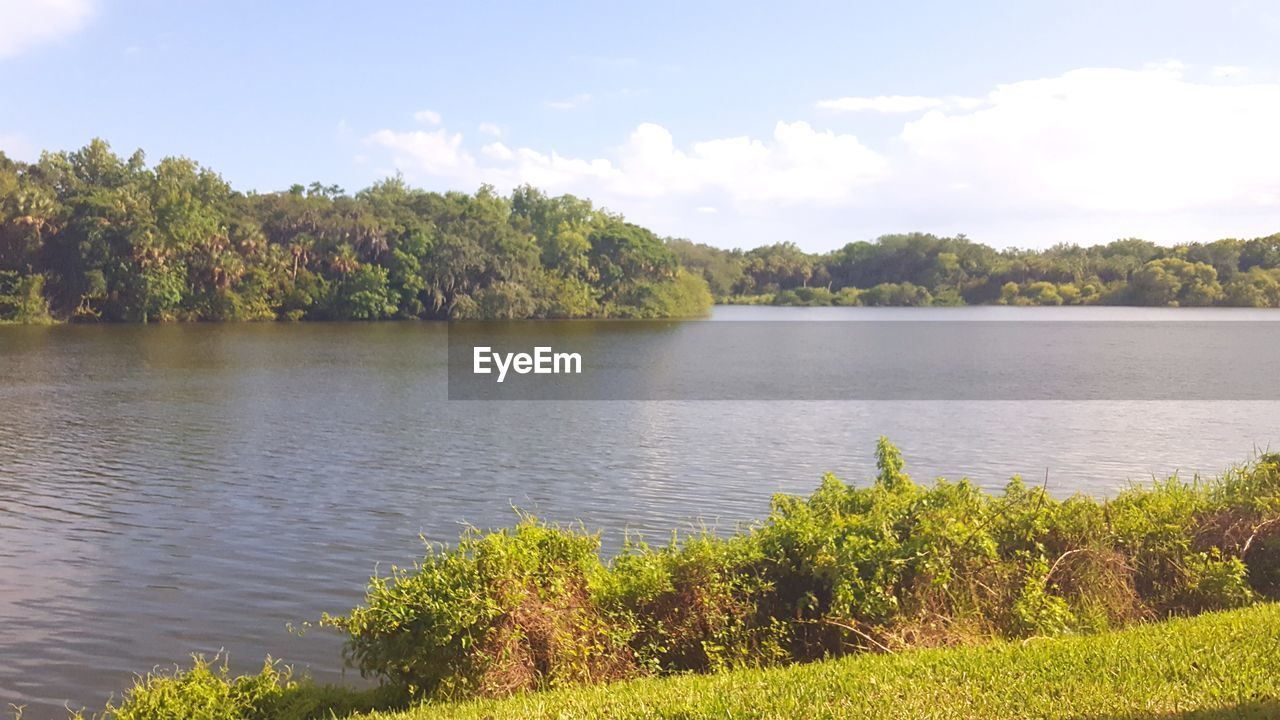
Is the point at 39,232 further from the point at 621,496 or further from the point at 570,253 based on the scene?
the point at 621,496

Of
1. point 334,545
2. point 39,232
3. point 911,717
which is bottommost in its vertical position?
point 334,545

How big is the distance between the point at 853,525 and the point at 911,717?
3039mm

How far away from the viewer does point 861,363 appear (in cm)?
5444

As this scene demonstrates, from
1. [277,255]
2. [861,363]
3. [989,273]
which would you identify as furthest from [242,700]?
[989,273]

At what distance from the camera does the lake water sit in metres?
12.0

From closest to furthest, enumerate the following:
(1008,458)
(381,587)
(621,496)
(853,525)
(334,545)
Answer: (381,587), (853,525), (334,545), (621,496), (1008,458)

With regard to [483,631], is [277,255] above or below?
above

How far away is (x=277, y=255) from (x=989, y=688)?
8720 cm

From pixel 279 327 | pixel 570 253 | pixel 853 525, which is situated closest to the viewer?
pixel 853 525

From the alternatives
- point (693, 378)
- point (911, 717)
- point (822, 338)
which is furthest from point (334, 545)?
point (822, 338)

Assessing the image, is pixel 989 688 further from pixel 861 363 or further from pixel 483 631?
pixel 861 363

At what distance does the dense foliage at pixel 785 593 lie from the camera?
746 centimetres

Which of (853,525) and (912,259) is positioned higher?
(912,259)

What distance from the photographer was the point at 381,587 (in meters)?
7.57
